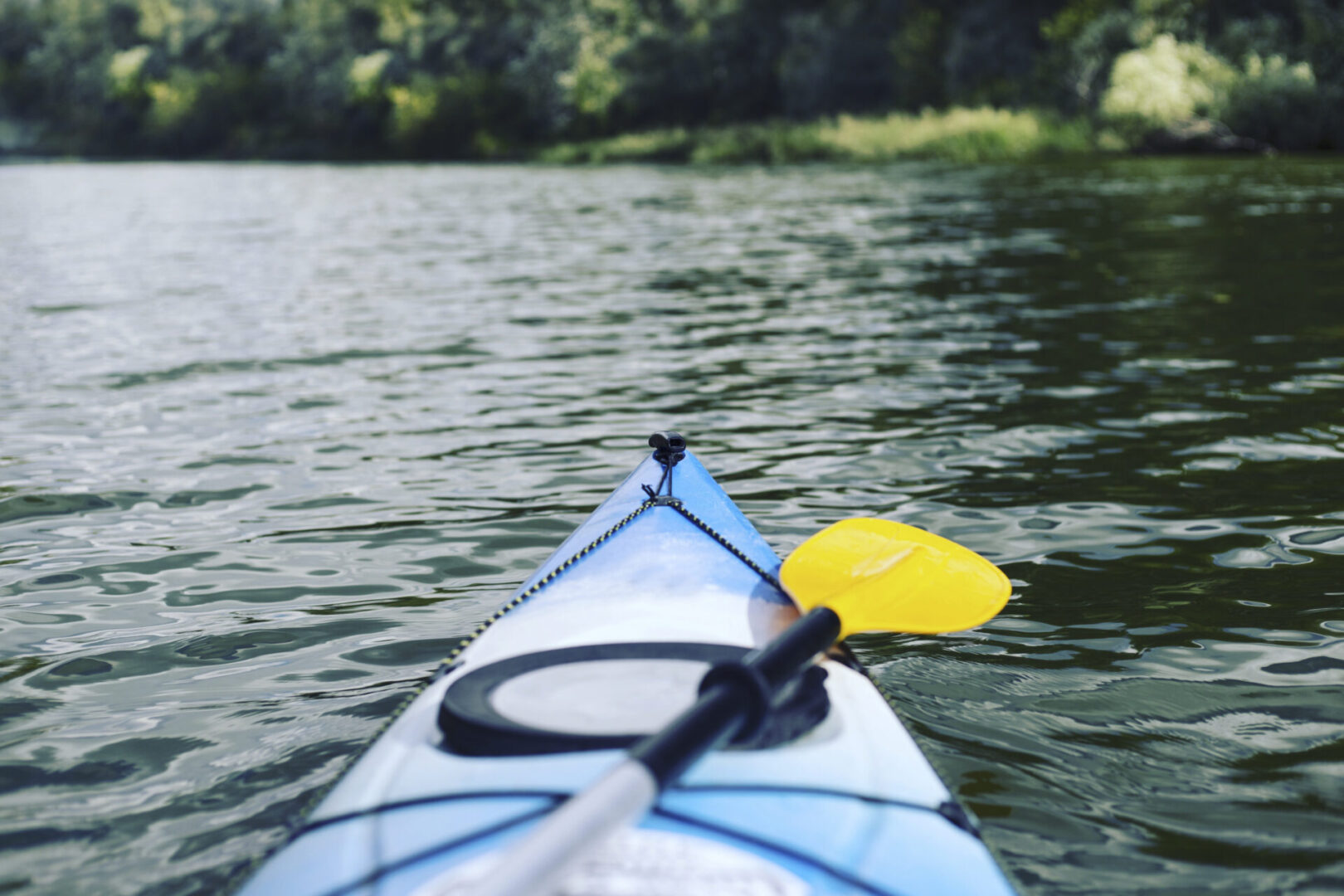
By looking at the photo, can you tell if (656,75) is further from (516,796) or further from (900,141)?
(516,796)

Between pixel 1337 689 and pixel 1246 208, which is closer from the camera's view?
pixel 1337 689

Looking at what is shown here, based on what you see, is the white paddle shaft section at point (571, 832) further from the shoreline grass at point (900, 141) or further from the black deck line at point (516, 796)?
the shoreline grass at point (900, 141)

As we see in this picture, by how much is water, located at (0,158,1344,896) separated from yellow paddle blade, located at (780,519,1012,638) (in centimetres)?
27

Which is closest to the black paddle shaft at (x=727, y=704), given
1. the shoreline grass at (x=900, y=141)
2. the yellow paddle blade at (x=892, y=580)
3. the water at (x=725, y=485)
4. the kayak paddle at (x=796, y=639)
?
the kayak paddle at (x=796, y=639)

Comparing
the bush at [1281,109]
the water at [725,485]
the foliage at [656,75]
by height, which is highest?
the foliage at [656,75]

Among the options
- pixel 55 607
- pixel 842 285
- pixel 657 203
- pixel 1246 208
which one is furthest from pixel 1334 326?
pixel 657 203

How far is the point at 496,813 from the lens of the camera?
181cm

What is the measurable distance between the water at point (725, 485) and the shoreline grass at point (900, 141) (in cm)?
2033

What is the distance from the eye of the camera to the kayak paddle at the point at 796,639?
1473 mm

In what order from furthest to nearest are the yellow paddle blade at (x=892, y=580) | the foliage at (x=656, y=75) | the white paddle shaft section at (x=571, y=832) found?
the foliage at (x=656, y=75), the yellow paddle blade at (x=892, y=580), the white paddle shaft section at (x=571, y=832)

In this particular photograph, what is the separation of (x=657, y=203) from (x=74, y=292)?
1247 cm

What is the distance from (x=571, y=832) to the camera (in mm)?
1480

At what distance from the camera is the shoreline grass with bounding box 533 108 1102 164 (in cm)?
3142

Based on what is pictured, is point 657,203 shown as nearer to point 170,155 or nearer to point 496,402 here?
point 496,402
